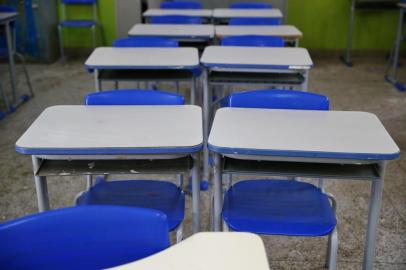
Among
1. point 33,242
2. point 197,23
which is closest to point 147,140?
point 33,242

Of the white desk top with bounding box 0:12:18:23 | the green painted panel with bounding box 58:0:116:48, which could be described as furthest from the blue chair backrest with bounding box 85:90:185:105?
the green painted panel with bounding box 58:0:116:48

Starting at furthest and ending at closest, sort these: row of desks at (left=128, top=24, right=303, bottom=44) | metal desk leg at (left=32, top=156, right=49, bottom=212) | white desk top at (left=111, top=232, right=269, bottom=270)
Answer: row of desks at (left=128, top=24, right=303, bottom=44) → metal desk leg at (left=32, top=156, right=49, bottom=212) → white desk top at (left=111, top=232, right=269, bottom=270)

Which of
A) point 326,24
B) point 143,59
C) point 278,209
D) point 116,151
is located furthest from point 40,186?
point 326,24

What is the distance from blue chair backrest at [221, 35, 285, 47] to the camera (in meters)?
3.34

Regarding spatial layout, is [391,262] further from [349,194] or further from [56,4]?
[56,4]

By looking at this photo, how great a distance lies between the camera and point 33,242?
42.7 inches

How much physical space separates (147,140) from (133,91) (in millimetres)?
509

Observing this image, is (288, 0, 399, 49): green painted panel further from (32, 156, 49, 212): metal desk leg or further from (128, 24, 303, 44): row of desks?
(32, 156, 49, 212): metal desk leg

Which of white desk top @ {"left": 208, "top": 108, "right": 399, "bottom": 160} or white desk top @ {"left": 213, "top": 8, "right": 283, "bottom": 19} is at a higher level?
white desk top @ {"left": 213, "top": 8, "right": 283, "bottom": 19}

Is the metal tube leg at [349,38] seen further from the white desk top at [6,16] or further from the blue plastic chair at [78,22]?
the white desk top at [6,16]

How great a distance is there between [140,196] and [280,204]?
0.55m

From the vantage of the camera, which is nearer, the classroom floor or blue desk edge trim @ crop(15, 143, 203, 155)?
blue desk edge trim @ crop(15, 143, 203, 155)

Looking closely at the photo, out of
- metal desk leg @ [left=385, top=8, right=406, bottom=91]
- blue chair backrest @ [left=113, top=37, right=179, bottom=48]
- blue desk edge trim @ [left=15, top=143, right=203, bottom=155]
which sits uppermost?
blue chair backrest @ [left=113, top=37, right=179, bottom=48]

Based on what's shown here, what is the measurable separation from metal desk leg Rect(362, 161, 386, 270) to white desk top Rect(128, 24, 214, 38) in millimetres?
2258
